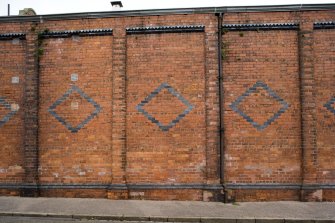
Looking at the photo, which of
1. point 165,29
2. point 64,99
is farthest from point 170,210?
point 165,29

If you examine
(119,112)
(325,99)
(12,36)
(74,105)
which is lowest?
(119,112)

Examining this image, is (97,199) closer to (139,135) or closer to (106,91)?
(139,135)

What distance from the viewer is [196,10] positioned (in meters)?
9.04

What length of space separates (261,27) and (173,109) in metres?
3.64

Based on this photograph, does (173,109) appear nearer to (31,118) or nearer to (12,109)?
(31,118)

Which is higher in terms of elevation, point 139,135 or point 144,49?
point 144,49

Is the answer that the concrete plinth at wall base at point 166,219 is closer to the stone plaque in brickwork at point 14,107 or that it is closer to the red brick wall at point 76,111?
the red brick wall at point 76,111

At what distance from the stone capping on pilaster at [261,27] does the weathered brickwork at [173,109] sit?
1.2 inches

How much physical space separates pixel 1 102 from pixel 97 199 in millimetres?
4358

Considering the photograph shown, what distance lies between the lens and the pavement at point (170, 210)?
704 cm

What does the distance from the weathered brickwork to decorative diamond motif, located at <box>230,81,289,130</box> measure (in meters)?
0.03

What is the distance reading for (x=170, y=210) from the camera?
7609 millimetres

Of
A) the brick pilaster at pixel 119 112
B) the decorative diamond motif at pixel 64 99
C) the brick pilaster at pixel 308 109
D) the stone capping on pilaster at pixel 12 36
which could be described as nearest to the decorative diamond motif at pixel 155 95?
the brick pilaster at pixel 119 112

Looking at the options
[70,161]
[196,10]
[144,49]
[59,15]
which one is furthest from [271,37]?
[70,161]
